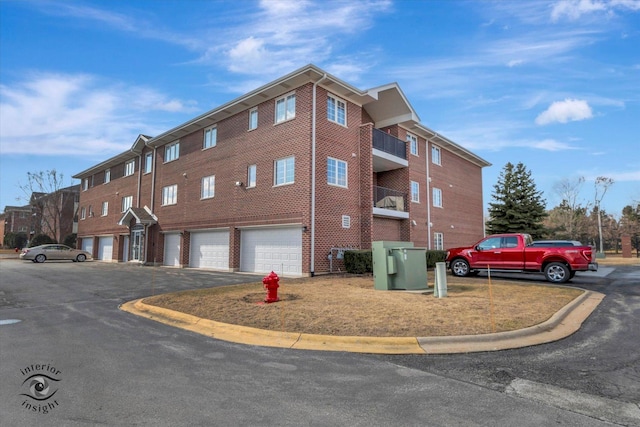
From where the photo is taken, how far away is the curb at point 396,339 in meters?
5.85

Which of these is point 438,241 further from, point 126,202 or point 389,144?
point 126,202

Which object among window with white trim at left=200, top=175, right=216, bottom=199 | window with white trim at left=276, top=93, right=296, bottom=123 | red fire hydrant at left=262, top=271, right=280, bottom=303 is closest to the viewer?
red fire hydrant at left=262, top=271, right=280, bottom=303

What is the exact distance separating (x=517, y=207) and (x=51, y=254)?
4027 cm

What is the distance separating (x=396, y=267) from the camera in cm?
1147

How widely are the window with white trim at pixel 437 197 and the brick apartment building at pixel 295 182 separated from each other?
7cm

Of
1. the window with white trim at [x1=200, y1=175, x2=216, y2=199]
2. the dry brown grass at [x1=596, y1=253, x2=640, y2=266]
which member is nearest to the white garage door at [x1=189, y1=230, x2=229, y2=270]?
the window with white trim at [x1=200, y1=175, x2=216, y2=199]

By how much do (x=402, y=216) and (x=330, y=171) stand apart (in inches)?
236

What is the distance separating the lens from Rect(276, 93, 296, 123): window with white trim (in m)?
18.2

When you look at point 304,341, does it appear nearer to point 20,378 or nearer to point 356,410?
point 356,410

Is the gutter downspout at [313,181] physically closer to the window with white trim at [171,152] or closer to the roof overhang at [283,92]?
the roof overhang at [283,92]

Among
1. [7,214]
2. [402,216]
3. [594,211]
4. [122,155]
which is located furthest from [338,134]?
[7,214]

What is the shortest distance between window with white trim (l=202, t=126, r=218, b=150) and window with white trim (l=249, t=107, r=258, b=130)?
11.3 ft

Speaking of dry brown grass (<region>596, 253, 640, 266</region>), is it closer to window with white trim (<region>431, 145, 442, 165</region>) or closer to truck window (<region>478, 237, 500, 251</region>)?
window with white trim (<region>431, 145, 442, 165</region>)

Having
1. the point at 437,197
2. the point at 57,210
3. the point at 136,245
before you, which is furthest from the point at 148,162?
the point at 57,210
